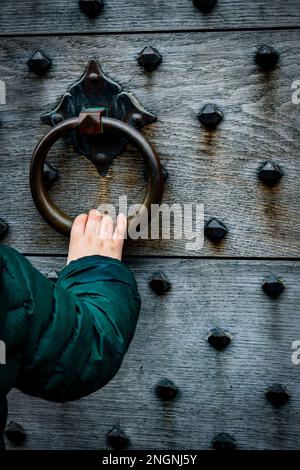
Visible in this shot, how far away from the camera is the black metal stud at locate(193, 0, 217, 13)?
3.20 ft

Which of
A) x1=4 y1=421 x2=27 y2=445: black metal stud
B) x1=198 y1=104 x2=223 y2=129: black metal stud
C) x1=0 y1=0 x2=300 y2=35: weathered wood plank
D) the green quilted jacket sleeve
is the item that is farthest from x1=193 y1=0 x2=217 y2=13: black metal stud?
x1=4 y1=421 x2=27 y2=445: black metal stud

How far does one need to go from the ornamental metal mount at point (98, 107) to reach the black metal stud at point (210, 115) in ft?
0.21

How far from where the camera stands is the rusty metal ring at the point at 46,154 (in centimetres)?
96

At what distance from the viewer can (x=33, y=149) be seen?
104 centimetres

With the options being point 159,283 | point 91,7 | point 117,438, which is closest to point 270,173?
point 159,283

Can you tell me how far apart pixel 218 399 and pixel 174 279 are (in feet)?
0.59

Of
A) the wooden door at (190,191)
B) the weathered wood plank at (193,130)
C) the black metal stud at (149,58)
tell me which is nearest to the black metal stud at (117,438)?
the wooden door at (190,191)

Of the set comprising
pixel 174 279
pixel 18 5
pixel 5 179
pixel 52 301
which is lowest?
A: pixel 52 301

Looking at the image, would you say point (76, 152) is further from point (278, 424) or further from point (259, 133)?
point (278, 424)

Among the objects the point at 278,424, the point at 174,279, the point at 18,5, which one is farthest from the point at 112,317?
the point at 18,5

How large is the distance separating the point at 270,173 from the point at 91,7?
323 mm

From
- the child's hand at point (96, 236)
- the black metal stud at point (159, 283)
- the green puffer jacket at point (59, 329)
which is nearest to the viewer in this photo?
the green puffer jacket at point (59, 329)

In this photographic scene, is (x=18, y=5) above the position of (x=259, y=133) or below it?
above

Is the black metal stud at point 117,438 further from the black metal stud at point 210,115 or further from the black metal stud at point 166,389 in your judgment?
the black metal stud at point 210,115
